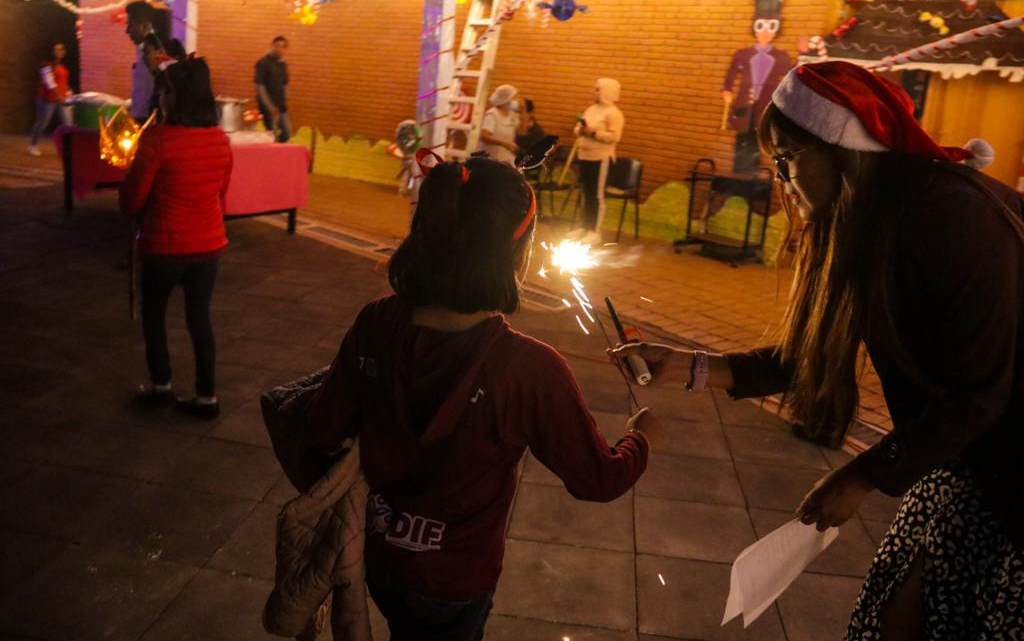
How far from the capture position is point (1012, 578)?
167 centimetres

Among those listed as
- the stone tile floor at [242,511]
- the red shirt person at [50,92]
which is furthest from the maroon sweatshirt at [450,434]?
the red shirt person at [50,92]

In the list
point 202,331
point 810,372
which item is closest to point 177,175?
point 202,331

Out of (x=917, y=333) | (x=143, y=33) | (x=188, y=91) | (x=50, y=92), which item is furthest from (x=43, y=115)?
(x=917, y=333)

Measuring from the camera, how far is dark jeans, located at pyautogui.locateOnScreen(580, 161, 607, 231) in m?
10.8

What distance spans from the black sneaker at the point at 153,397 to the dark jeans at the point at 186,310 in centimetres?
6

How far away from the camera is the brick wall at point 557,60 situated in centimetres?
1105

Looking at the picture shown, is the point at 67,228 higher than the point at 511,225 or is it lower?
lower

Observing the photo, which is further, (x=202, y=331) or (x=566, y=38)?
(x=566, y=38)

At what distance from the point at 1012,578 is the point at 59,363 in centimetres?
542

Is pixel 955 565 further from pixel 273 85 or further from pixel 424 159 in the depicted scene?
pixel 273 85

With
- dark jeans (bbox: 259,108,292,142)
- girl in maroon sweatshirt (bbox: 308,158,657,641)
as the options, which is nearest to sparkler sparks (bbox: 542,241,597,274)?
girl in maroon sweatshirt (bbox: 308,158,657,641)

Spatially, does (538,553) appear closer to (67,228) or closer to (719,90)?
(67,228)

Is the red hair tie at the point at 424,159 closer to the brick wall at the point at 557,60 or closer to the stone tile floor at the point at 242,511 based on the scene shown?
the stone tile floor at the point at 242,511

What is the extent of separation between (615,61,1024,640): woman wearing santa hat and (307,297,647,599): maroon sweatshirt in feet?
1.77
